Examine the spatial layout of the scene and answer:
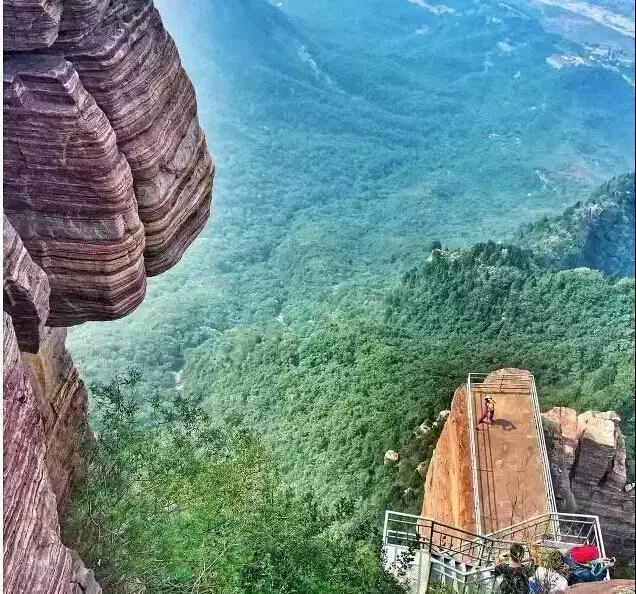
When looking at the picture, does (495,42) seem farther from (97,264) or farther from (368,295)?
(97,264)

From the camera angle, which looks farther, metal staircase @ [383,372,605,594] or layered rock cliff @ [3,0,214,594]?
metal staircase @ [383,372,605,594]

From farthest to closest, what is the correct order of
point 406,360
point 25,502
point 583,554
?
point 406,360
point 583,554
point 25,502

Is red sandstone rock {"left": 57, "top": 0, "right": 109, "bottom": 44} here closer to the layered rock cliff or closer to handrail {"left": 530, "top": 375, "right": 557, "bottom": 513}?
the layered rock cliff

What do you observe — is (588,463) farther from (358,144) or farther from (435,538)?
(358,144)

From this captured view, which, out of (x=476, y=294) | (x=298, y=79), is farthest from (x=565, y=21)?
(x=298, y=79)

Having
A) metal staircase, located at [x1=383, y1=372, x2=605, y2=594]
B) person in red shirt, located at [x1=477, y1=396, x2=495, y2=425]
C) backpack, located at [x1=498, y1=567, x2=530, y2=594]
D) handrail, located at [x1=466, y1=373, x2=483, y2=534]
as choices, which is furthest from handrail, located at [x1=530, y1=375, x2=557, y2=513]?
backpack, located at [x1=498, y1=567, x2=530, y2=594]

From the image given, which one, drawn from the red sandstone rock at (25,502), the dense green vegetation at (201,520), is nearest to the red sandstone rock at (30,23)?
the red sandstone rock at (25,502)

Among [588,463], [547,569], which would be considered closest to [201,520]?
[547,569]
